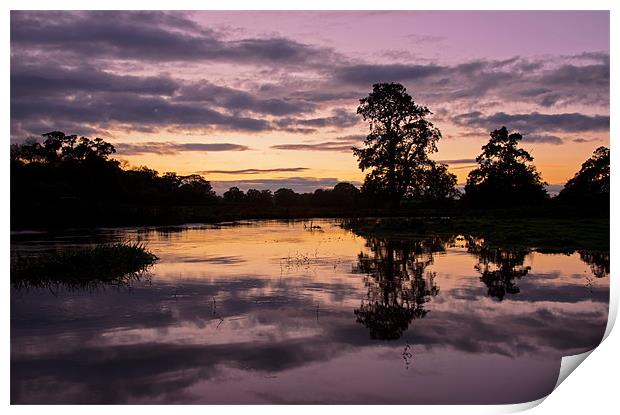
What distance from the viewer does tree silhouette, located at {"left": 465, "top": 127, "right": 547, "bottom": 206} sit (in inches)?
2084

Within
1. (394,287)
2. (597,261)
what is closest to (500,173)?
(597,261)

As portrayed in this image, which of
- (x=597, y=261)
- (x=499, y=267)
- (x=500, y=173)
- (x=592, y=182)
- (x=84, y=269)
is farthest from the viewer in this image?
(x=500, y=173)

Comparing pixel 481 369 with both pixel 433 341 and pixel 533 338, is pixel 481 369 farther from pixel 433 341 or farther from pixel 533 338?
pixel 533 338

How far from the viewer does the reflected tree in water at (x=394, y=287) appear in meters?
11.8

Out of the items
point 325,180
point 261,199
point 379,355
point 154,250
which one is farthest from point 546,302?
point 261,199

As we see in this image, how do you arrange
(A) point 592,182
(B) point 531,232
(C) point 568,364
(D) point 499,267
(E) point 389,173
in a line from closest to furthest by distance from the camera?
1. (C) point 568,364
2. (D) point 499,267
3. (A) point 592,182
4. (B) point 531,232
5. (E) point 389,173

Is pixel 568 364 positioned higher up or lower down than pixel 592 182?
lower down

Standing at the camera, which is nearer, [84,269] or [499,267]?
[84,269]

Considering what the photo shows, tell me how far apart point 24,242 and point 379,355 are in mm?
23275

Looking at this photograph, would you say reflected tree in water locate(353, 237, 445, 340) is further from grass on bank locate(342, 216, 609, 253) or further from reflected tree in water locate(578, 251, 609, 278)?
reflected tree in water locate(578, 251, 609, 278)

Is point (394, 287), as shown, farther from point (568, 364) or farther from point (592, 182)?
point (592, 182)

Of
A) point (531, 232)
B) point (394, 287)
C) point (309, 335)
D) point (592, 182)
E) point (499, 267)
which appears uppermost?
point (592, 182)

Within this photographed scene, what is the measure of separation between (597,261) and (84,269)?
56.5 feet

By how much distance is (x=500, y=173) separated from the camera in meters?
54.9
